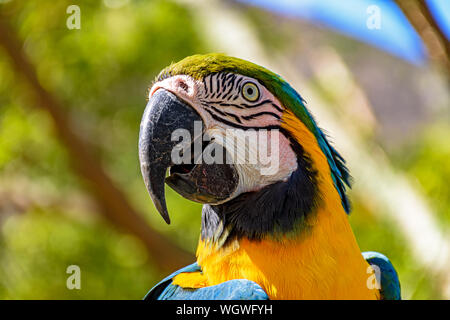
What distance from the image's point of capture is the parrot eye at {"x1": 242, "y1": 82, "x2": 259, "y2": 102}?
5.11ft

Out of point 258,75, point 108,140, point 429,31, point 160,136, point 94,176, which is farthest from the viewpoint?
point 108,140

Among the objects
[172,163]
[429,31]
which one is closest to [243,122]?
[172,163]

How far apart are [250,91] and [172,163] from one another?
0.34 m

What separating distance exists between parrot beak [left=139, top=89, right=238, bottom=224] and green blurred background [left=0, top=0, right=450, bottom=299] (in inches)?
94.8

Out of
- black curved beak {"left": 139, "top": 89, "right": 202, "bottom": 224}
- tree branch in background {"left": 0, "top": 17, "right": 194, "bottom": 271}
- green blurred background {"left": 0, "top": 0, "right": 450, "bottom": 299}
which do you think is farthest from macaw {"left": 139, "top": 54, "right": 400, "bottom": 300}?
tree branch in background {"left": 0, "top": 17, "right": 194, "bottom": 271}

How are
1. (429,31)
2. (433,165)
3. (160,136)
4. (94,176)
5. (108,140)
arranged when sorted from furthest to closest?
(108,140) → (94,176) → (433,165) → (429,31) → (160,136)

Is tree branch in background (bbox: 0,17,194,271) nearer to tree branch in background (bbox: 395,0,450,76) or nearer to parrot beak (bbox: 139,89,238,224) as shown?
parrot beak (bbox: 139,89,238,224)

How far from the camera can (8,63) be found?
12.9 feet

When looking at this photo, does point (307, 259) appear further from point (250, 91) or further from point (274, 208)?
point (250, 91)

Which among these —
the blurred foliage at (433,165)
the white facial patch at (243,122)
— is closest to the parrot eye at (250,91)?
the white facial patch at (243,122)

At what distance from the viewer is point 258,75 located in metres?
1.59

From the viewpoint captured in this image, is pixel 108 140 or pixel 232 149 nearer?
pixel 232 149

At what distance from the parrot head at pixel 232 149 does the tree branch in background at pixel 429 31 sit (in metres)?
0.58

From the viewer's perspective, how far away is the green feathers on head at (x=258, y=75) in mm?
1543
